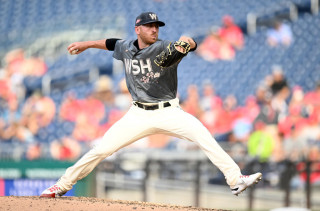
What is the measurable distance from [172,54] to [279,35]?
25.1 ft

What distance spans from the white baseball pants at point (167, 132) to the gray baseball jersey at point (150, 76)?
0.09m

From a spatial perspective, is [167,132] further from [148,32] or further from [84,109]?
[84,109]

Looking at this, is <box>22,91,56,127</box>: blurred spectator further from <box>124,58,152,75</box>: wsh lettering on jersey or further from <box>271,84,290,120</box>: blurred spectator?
<box>124,58,152,75</box>: wsh lettering on jersey

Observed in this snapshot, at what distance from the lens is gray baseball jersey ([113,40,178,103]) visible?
3.95 metres

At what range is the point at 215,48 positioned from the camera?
11086mm

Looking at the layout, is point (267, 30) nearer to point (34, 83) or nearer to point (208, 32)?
point (208, 32)

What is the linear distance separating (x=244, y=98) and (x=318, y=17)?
7.68 feet

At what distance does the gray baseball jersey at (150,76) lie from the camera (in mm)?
3951

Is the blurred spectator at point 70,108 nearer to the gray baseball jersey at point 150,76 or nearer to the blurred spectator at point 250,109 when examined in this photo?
the blurred spectator at point 250,109

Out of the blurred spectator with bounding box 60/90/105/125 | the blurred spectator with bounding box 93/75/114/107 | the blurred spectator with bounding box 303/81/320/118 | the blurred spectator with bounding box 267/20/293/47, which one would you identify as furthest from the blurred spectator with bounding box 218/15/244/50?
the blurred spectator with bounding box 60/90/105/125

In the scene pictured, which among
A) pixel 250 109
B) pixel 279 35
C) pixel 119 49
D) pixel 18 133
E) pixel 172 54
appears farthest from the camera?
pixel 279 35

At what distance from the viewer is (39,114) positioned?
10.9 meters

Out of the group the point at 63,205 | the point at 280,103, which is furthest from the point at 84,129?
the point at 63,205

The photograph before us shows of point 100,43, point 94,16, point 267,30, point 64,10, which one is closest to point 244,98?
point 267,30
